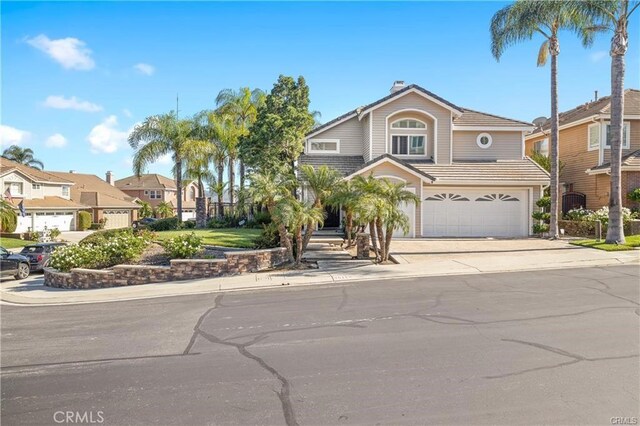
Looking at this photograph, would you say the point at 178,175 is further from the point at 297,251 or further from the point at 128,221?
the point at 128,221

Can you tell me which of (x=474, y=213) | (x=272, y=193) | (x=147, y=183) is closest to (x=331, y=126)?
(x=474, y=213)

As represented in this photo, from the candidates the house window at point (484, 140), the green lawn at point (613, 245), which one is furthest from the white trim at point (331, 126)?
the green lawn at point (613, 245)

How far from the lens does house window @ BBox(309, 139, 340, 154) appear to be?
26641 mm

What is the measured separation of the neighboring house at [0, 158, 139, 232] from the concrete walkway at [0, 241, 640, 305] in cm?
2842

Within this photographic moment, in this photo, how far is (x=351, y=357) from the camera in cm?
662

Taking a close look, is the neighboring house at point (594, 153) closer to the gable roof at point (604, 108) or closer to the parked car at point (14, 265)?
the gable roof at point (604, 108)

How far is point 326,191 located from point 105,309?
338 inches

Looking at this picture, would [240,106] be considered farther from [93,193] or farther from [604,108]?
[93,193]

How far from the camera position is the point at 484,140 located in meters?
26.2

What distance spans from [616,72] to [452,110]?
7.86 meters

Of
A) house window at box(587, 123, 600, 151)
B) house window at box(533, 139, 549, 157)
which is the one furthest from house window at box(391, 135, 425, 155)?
house window at box(533, 139, 549, 157)

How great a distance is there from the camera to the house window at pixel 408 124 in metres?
25.3

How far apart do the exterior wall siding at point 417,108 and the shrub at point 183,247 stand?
1216 centimetres

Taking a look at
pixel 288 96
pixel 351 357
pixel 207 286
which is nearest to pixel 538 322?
pixel 351 357
